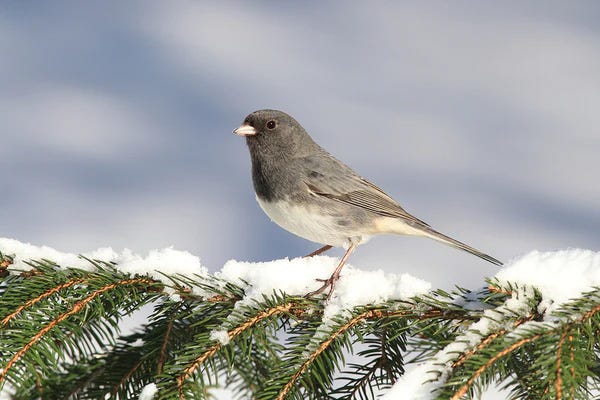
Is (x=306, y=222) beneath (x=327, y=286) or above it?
above

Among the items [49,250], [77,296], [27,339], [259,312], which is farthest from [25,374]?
[259,312]

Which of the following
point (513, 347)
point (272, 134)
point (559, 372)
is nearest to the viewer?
point (559, 372)

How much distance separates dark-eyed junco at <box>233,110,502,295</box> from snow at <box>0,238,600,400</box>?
0.85 metres

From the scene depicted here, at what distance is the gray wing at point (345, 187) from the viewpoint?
4055 millimetres

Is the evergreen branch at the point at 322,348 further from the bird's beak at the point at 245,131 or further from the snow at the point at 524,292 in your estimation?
the bird's beak at the point at 245,131

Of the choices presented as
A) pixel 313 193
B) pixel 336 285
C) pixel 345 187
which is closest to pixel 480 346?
pixel 336 285

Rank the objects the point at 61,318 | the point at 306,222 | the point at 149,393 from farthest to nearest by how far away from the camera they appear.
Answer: the point at 306,222 < the point at 61,318 < the point at 149,393

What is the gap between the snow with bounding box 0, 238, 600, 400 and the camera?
1.91 metres

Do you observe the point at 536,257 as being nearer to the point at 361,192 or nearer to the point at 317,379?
the point at 317,379

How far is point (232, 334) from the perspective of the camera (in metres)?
2.21

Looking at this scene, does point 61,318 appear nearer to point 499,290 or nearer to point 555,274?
point 499,290

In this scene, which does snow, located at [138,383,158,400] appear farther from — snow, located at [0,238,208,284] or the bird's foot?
the bird's foot

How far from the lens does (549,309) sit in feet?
6.81

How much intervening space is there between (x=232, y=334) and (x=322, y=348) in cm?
31
